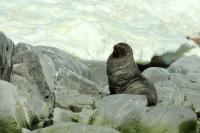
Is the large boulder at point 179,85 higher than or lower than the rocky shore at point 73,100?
lower

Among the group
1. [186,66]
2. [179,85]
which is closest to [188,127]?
[179,85]

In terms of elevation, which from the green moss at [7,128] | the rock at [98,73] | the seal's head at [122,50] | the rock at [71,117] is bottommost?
the rock at [98,73]

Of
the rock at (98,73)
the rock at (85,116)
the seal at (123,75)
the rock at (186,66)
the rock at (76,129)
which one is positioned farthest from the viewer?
the rock at (186,66)

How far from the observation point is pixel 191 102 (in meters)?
11.7

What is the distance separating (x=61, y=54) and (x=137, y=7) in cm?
1036

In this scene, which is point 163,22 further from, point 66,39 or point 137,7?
point 66,39

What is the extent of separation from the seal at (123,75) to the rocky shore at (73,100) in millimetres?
466

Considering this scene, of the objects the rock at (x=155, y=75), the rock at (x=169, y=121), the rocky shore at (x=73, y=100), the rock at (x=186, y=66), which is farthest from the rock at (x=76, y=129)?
the rock at (x=186, y=66)

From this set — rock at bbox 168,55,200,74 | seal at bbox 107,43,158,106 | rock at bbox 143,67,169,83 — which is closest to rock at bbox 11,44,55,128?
seal at bbox 107,43,158,106

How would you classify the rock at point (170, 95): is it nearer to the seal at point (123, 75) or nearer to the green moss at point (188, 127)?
the seal at point (123, 75)

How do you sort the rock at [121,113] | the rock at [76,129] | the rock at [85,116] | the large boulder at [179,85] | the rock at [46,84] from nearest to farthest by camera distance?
1. the rock at [76,129]
2. the rock at [121,113]
3. the rock at [85,116]
4. the rock at [46,84]
5. the large boulder at [179,85]

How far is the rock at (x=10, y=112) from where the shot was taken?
8.39 m

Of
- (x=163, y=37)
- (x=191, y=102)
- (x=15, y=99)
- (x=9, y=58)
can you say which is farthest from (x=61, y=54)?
(x=163, y=37)

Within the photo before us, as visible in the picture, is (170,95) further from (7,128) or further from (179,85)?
(7,128)
